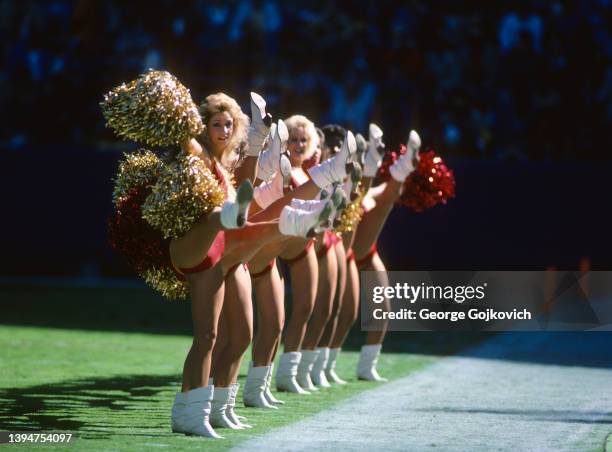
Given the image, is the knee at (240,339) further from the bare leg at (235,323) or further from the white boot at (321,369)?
the white boot at (321,369)

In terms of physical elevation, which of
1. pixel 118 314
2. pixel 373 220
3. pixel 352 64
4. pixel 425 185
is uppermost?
pixel 352 64

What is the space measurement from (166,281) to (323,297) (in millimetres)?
2085

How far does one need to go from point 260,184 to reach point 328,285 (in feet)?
4.07

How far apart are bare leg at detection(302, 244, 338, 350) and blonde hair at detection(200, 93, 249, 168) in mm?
1868

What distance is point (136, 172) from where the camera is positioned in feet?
18.7

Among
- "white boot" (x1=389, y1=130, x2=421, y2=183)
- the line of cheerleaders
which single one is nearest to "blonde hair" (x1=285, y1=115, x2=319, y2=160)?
the line of cheerleaders

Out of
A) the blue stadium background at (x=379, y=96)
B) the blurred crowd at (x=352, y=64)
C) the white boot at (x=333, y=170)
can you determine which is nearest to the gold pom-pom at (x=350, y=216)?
the white boot at (x=333, y=170)

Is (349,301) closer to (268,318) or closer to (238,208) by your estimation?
(268,318)

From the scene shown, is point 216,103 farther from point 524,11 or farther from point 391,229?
point 524,11

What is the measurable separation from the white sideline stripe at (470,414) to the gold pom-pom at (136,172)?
1300mm

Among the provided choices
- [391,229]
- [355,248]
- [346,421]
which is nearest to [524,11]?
[391,229]

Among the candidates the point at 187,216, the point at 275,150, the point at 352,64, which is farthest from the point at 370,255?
the point at 352,64

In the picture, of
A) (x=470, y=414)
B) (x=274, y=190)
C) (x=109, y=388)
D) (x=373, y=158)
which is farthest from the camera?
(x=373, y=158)

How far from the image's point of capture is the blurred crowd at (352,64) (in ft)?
54.7
